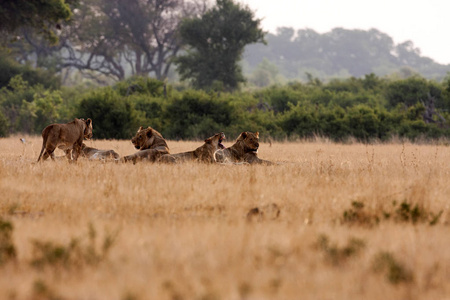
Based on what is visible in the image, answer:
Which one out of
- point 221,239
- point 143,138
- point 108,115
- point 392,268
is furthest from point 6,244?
point 108,115

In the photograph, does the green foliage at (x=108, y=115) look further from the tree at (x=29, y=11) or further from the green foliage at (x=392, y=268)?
the green foliage at (x=392, y=268)

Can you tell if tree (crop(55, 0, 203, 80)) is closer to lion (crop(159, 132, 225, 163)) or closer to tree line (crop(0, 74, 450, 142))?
tree line (crop(0, 74, 450, 142))

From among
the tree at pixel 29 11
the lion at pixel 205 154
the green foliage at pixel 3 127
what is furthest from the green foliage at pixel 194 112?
the lion at pixel 205 154

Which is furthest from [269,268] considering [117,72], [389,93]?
[117,72]

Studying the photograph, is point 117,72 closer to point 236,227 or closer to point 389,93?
point 389,93

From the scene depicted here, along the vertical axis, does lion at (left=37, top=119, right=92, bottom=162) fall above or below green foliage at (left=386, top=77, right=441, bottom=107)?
below

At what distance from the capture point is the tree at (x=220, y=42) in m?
50.0

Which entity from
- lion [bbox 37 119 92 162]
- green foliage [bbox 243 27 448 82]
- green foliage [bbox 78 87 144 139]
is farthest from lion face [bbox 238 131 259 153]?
green foliage [bbox 243 27 448 82]

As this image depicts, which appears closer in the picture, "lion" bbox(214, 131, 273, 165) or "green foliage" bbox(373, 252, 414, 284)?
"green foliage" bbox(373, 252, 414, 284)

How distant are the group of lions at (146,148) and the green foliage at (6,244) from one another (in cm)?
586

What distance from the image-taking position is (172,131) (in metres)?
28.4

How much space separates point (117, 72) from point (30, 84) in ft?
66.0

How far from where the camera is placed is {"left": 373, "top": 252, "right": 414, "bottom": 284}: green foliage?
3739 mm

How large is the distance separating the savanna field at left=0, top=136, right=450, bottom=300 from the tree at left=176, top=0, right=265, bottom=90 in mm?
42290
